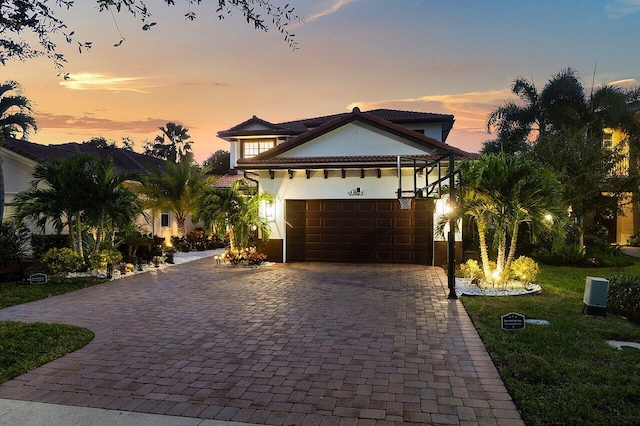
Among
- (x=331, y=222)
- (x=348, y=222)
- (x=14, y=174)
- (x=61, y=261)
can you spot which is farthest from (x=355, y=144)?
(x=14, y=174)

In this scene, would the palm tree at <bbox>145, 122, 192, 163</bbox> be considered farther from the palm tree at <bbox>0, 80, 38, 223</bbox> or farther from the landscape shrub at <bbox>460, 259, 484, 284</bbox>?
the landscape shrub at <bbox>460, 259, 484, 284</bbox>

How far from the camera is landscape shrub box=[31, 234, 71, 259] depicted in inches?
593

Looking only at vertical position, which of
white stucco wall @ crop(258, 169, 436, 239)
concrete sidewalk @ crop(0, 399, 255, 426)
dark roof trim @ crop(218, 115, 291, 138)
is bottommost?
concrete sidewalk @ crop(0, 399, 255, 426)

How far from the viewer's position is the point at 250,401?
4.34 m

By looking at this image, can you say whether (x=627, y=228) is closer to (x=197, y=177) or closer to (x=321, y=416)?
(x=197, y=177)

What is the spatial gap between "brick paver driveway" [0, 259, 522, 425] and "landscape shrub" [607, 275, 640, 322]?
2987 millimetres

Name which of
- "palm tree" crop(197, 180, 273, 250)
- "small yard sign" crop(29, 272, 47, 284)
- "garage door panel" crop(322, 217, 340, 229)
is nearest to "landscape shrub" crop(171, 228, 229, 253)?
"palm tree" crop(197, 180, 273, 250)

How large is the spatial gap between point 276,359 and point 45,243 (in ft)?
44.1

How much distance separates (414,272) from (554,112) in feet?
49.2

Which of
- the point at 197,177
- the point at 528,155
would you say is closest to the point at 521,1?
the point at 528,155

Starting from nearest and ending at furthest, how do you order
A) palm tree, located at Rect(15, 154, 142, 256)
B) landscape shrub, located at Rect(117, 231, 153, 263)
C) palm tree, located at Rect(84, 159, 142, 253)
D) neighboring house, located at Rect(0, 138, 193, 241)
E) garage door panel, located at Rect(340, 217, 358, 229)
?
palm tree, located at Rect(15, 154, 142, 256)
palm tree, located at Rect(84, 159, 142, 253)
landscape shrub, located at Rect(117, 231, 153, 263)
garage door panel, located at Rect(340, 217, 358, 229)
neighboring house, located at Rect(0, 138, 193, 241)

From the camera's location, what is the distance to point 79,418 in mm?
3984

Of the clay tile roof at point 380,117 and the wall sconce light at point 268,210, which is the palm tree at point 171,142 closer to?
the clay tile roof at point 380,117

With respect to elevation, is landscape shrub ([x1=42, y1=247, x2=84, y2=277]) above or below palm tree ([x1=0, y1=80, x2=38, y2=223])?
below
